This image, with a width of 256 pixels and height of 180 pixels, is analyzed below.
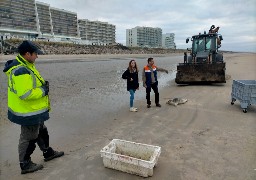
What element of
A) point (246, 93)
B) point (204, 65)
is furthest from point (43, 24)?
point (246, 93)

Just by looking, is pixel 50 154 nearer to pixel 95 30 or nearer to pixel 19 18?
pixel 19 18

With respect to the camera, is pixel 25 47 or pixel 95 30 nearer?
pixel 25 47

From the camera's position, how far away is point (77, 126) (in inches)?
247

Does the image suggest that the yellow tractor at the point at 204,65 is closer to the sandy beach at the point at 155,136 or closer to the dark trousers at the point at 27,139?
the sandy beach at the point at 155,136

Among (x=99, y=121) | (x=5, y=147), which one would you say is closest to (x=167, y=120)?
(x=99, y=121)

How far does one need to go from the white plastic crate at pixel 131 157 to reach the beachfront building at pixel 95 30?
151 metres

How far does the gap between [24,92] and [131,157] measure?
1.91 metres

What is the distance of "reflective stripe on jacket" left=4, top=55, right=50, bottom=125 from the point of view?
3.43 m

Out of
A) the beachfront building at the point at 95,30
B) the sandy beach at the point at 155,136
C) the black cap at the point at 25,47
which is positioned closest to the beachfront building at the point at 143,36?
the beachfront building at the point at 95,30

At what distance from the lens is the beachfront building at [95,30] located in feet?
503

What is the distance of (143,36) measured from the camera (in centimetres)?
18712

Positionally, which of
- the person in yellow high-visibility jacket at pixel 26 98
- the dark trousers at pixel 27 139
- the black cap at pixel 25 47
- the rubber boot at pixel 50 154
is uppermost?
the black cap at pixel 25 47

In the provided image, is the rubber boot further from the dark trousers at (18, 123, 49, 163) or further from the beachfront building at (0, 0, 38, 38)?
the beachfront building at (0, 0, 38, 38)

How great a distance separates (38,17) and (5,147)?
12559cm
